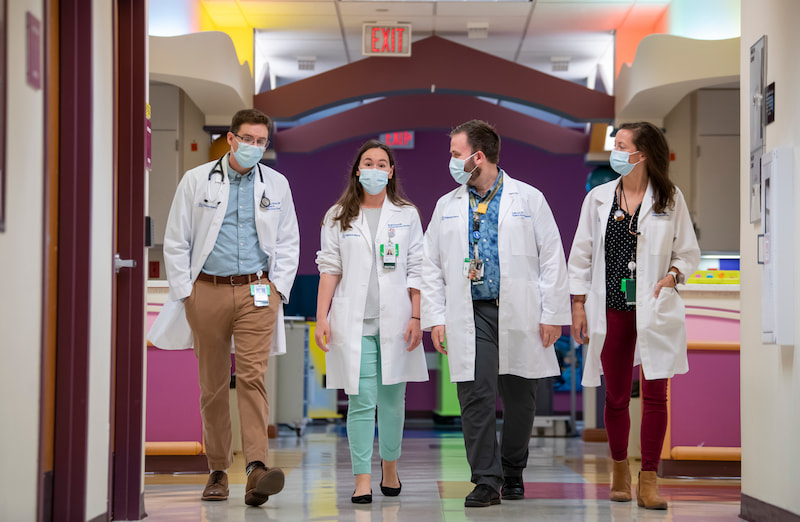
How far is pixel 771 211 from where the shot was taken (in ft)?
10.8

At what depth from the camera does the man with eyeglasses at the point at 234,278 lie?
3799mm

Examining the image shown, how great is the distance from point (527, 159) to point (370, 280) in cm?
778

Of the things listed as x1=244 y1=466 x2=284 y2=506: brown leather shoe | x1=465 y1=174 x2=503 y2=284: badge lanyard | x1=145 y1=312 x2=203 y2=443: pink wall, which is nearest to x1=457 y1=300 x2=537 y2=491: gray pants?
x1=465 y1=174 x2=503 y2=284: badge lanyard

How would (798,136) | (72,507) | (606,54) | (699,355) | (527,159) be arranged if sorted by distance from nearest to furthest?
(72,507) → (798,136) → (699,355) → (606,54) → (527,159)

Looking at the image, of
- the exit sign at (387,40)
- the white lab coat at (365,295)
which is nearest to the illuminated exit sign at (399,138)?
the exit sign at (387,40)

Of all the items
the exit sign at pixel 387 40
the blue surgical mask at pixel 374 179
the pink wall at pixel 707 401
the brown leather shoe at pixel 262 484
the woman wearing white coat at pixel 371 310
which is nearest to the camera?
the brown leather shoe at pixel 262 484

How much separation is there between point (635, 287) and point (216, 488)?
1.95m

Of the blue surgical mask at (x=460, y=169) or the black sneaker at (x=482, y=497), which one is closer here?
the black sneaker at (x=482, y=497)

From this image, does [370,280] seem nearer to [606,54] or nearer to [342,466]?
[342,466]

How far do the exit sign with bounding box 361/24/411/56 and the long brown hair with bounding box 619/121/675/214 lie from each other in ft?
13.2

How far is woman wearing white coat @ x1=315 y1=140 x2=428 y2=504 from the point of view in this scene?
12.9ft

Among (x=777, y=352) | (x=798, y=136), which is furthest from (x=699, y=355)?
(x=798, y=136)

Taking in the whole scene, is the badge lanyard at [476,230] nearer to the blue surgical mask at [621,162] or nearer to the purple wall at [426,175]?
the blue surgical mask at [621,162]

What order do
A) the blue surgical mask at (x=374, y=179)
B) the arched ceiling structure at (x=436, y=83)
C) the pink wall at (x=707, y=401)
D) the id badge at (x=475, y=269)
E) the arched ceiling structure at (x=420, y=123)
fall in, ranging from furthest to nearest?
the arched ceiling structure at (x=420, y=123)
the arched ceiling structure at (x=436, y=83)
the pink wall at (x=707, y=401)
the blue surgical mask at (x=374, y=179)
the id badge at (x=475, y=269)
